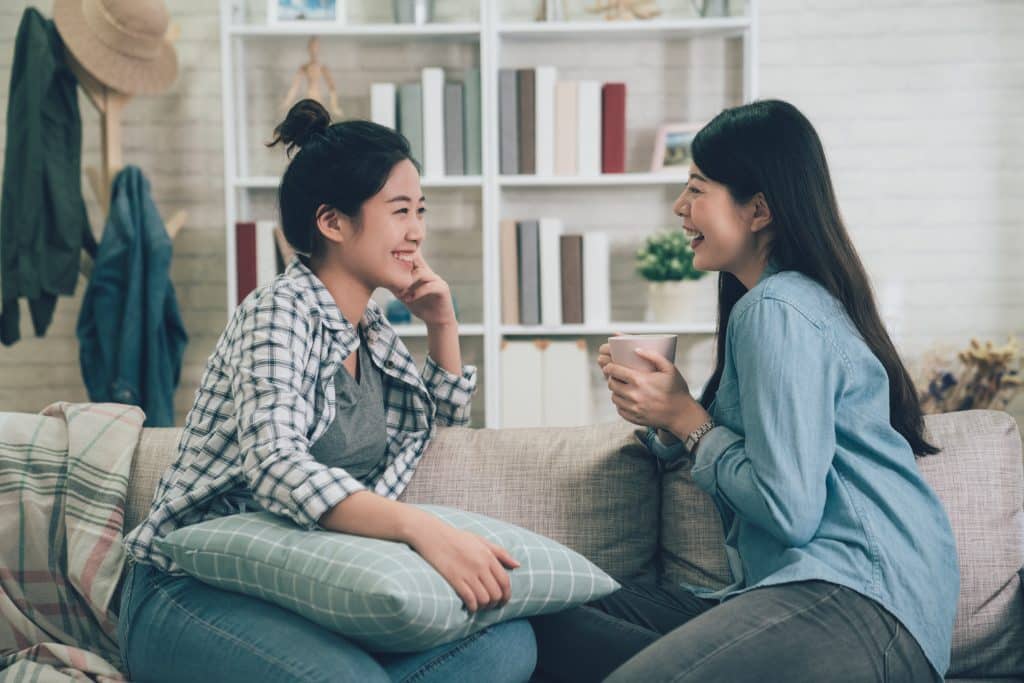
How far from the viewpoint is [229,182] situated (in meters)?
3.43

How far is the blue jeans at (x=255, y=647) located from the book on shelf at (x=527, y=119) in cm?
220

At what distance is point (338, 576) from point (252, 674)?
18 cm

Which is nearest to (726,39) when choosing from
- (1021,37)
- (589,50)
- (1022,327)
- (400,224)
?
(589,50)

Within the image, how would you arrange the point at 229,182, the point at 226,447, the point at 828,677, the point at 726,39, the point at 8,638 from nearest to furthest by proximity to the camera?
the point at 828,677
the point at 226,447
the point at 8,638
the point at 229,182
the point at 726,39

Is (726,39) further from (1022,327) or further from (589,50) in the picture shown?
(1022,327)

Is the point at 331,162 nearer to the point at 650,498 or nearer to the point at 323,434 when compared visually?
the point at 323,434

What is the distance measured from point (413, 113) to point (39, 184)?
1.18 metres

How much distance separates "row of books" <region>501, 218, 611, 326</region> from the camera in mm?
3453

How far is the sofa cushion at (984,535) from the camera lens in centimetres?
161

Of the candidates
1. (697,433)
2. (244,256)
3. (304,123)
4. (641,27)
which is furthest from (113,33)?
(697,433)

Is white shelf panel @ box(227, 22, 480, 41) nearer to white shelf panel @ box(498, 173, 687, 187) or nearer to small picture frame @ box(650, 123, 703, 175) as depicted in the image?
white shelf panel @ box(498, 173, 687, 187)

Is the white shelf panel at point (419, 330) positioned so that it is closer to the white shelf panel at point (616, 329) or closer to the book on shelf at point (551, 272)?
the white shelf panel at point (616, 329)

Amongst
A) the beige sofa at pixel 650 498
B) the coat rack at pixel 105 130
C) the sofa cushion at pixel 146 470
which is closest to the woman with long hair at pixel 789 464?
the beige sofa at pixel 650 498

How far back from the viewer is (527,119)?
3438 millimetres
